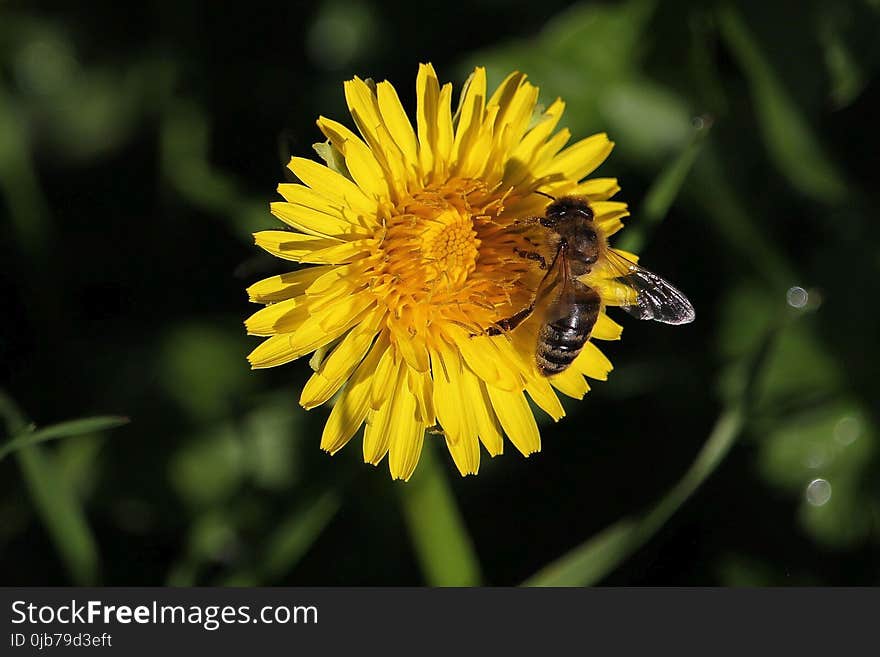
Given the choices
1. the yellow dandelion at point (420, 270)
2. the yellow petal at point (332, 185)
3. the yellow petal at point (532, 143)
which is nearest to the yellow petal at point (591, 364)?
the yellow dandelion at point (420, 270)

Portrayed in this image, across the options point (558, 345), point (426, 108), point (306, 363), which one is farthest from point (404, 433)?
point (306, 363)

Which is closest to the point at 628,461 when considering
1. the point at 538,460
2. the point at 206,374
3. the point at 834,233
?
the point at 538,460

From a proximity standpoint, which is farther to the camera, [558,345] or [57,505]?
[57,505]

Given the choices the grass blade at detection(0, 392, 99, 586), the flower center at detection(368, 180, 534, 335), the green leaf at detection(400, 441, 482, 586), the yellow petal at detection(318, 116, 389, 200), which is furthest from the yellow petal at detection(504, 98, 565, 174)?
the grass blade at detection(0, 392, 99, 586)

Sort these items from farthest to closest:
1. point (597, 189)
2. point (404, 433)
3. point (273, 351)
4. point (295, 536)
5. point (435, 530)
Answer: point (435, 530), point (295, 536), point (597, 189), point (404, 433), point (273, 351)

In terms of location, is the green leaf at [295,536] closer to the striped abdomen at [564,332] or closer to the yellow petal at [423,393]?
the yellow petal at [423,393]

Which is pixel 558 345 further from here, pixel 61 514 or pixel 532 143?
pixel 61 514
